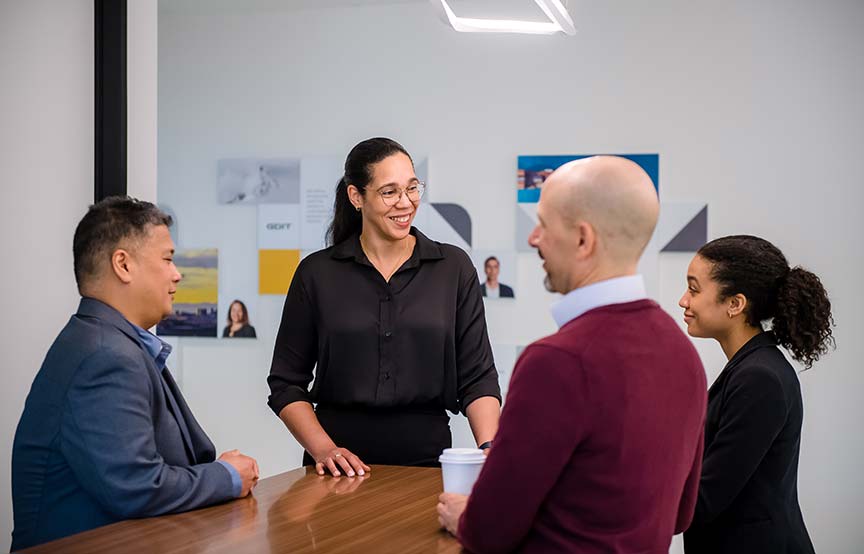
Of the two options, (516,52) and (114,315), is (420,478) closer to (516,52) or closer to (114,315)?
(114,315)

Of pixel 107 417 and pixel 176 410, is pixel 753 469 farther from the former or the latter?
pixel 107 417

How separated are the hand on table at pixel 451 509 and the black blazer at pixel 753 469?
2.57 feet

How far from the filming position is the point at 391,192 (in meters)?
2.93

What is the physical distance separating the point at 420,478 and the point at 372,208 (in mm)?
857

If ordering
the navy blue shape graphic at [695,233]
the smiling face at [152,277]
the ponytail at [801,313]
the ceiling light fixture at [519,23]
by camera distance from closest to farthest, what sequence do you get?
the smiling face at [152,277], the ponytail at [801,313], the ceiling light fixture at [519,23], the navy blue shape graphic at [695,233]

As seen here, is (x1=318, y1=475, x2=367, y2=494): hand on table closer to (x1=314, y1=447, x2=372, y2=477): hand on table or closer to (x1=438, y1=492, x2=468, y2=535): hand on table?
(x1=314, y1=447, x2=372, y2=477): hand on table

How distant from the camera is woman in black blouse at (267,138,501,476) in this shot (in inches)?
113

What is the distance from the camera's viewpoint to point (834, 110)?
16.7 feet

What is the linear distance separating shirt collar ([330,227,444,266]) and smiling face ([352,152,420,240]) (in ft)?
0.27

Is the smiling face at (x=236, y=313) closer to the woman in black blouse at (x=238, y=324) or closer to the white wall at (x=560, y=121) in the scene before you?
the woman in black blouse at (x=238, y=324)

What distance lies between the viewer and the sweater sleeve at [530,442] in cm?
146

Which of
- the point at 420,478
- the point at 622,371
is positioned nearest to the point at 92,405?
the point at 420,478

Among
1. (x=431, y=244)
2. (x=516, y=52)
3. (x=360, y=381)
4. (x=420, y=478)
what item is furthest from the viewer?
(x=516, y=52)

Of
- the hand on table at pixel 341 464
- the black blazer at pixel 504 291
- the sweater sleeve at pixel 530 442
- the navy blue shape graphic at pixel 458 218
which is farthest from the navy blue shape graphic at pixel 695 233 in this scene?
the sweater sleeve at pixel 530 442
